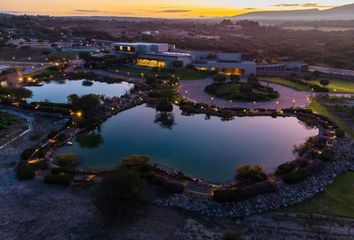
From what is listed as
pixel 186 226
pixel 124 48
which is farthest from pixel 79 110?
pixel 124 48

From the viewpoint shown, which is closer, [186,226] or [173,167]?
[186,226]

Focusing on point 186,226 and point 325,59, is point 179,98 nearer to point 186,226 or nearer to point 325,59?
point 186,226

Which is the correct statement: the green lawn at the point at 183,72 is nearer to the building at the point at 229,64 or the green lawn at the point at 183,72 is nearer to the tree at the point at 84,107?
the building at the point at 229,64

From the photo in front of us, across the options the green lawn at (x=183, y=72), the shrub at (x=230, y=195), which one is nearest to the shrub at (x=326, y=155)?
the shrub at (x=230, y=195)

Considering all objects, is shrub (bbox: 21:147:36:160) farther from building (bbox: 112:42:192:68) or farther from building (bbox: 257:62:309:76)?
building (bbox: 257:62:309:76)

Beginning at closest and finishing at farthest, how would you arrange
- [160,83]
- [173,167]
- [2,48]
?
1. [173,167]
2. [160,83]
3. [2,48]

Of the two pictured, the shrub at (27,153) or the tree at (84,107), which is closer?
the shrub at (27,153)

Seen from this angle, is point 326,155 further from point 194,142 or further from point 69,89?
point 69,89
